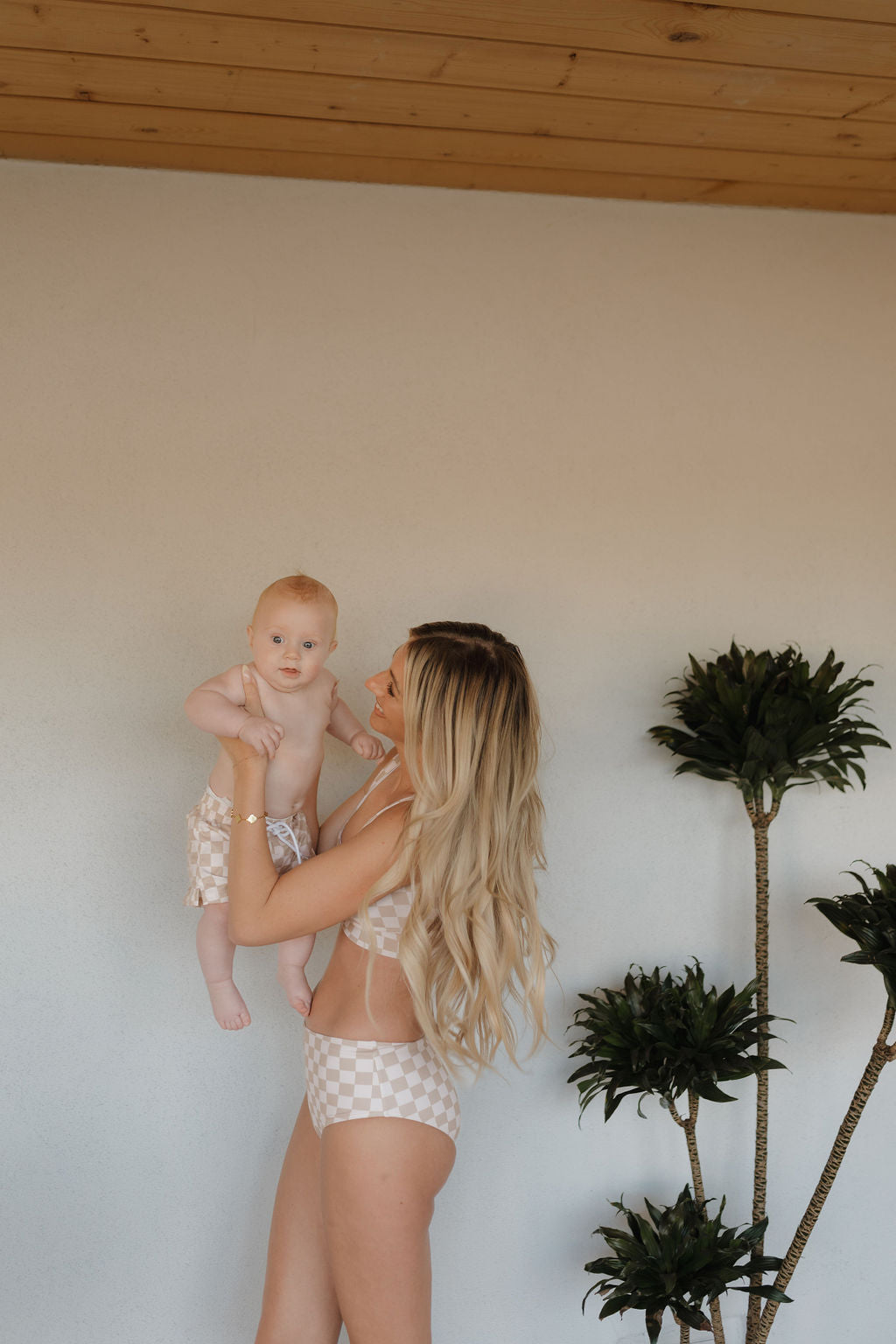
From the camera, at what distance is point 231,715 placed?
6.25ft

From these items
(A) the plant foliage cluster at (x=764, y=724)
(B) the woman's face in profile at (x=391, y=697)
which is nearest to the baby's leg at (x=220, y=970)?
(B) the woman's face in profile at (x=391, y=697)

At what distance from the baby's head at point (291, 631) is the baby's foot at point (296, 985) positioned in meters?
0.56

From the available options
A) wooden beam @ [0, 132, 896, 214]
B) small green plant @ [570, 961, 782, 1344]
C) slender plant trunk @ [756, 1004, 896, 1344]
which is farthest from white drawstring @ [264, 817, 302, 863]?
wooden beam @ [0, 132, 896, 214]

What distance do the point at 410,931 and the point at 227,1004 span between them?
504mm

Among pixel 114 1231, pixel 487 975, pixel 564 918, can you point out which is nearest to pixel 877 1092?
pixel 564 918

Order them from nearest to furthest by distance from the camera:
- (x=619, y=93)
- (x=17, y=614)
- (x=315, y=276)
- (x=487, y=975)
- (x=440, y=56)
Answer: (x=487, y=975), (x=440, y=56), (x=619, y=93), (x=17, y=614), (x=315, y=276)

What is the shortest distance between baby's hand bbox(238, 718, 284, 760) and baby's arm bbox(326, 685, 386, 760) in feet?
0.79

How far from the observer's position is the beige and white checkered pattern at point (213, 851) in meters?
2.00

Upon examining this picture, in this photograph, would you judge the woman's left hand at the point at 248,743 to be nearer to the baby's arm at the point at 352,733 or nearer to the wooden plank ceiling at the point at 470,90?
the baby's arm at the point at 352,733

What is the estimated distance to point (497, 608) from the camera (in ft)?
8.51

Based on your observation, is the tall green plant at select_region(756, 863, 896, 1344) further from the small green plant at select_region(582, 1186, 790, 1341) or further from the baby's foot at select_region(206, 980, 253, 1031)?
the baby's foot at select_region(206, 980, 253, 1031)

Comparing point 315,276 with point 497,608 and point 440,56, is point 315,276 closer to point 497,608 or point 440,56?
point 440,56

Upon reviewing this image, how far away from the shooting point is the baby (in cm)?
191

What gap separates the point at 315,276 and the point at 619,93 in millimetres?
787
